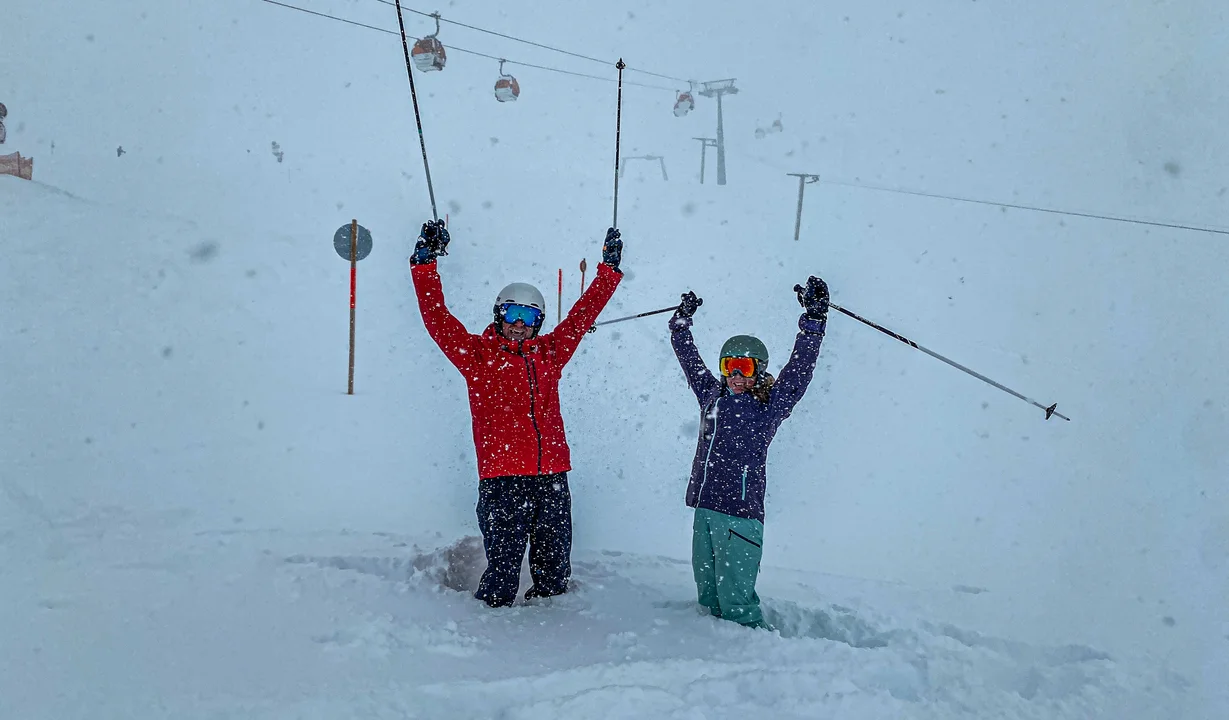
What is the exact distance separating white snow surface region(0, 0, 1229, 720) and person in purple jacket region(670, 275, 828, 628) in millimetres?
254

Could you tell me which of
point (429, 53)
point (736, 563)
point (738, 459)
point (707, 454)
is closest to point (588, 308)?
point (707, 454)

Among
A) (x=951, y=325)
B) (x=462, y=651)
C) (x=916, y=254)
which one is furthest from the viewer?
(x=916, y=254)

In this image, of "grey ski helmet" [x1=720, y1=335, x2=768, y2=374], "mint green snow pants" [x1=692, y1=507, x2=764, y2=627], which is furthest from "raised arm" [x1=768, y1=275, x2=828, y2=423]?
"mint green snow pants" [x1=692, y1=507, x2=764, y2=627]

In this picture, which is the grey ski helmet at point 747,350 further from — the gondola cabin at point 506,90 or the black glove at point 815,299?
the gondola cabin at point 506,90

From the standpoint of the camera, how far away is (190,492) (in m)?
5.91

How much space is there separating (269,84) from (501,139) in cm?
1300

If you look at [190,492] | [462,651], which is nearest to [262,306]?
[190,492]

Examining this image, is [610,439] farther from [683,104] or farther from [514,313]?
[683,104]

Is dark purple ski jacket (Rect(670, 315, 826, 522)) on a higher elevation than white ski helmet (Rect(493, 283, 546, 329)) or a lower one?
lower

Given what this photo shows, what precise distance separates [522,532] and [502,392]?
2.58 ft

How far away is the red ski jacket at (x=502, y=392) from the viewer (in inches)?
161

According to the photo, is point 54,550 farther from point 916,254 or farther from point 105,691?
point 916,254

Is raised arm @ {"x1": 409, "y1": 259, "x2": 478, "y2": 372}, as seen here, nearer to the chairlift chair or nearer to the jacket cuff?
the jacket cuff

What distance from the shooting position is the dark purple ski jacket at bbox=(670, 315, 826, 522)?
404 cm
